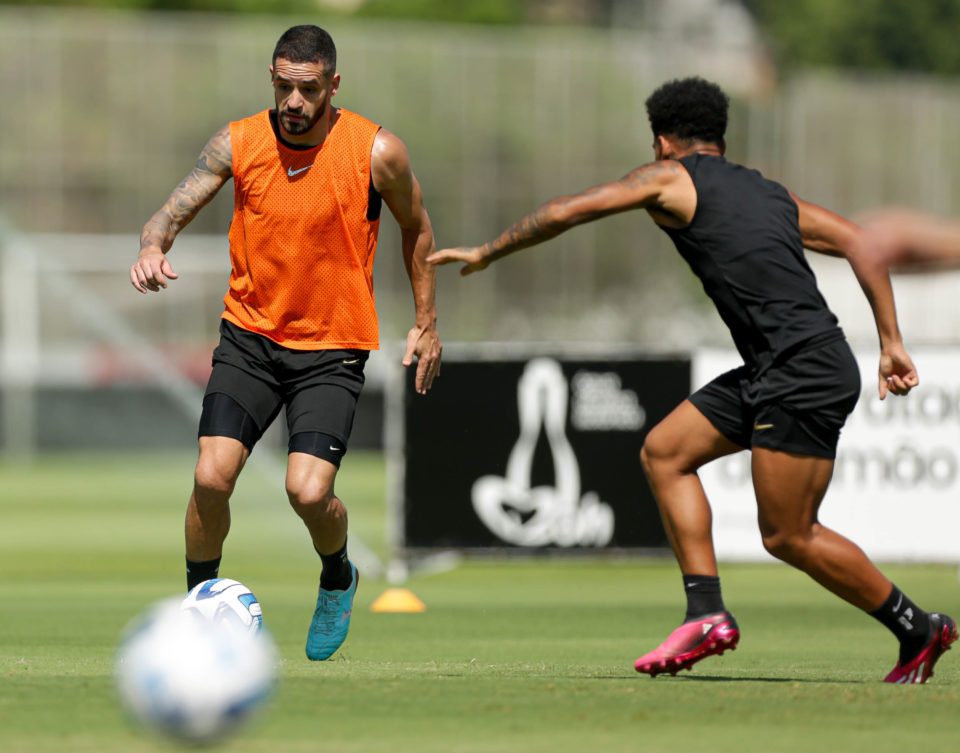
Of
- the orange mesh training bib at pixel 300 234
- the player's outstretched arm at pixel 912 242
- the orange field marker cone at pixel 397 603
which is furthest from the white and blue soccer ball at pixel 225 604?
the orange field marker cone at pixel 397 603

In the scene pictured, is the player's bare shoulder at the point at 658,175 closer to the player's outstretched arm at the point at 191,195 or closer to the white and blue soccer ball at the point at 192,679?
the player's outstretched arm at the point at 191,195

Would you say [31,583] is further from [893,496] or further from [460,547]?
[893,496]

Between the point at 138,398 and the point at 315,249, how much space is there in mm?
27488

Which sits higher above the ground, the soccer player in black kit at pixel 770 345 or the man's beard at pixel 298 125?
the man's beard at pixel 298 125

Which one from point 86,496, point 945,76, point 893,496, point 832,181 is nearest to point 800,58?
point 945,76

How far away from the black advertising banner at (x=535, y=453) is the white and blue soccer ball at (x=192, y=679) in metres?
8.25

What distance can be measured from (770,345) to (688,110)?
102 cm

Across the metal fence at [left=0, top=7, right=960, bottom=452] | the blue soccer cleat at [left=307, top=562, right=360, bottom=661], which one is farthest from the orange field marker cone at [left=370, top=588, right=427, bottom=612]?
the metal fence at [left=0, top=7, right=960, bottom=452]

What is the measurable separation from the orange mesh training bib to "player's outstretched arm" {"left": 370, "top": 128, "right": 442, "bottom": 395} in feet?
0.25

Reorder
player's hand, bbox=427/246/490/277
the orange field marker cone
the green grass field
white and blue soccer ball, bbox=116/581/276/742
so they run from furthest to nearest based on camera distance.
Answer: the orange field marker cone < player's hand, bbox=427/246/490/277 < the green grass field < white and blue soccer ball, bbox=116/581/276/742

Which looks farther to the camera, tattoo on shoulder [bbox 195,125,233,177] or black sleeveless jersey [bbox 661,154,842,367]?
tattoo on shoulder [bbox 195,125,233,177]

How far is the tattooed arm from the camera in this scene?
6.45m

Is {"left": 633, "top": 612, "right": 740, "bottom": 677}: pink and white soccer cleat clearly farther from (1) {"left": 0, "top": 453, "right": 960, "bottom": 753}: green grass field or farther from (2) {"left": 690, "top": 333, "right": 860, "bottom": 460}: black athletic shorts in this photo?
(2) {"left": 690, "top": 333, "right": 860, "bottom": 460}: black athletic shorts

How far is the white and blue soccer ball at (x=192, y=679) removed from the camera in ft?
15.5
